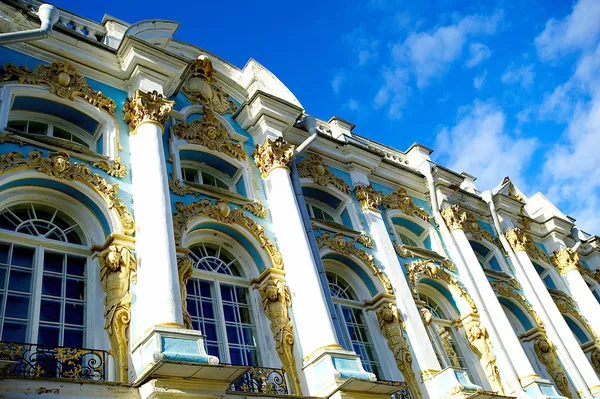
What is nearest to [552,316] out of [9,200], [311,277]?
[311,277]

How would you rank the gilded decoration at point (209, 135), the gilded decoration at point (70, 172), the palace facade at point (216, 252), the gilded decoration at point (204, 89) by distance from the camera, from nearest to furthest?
the palace facade at point (216, 252), the gilded decoration at point (70, 172), the gilded decoration at point (209, 135), the gilded decoration at point (204, 89)

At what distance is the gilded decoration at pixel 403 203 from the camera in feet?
52.6

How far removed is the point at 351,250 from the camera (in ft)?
43.7

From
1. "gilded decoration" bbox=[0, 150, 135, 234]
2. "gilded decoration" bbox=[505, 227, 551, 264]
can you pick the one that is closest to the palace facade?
"gilded decoration" bbox=[0, 150, 135, 234]

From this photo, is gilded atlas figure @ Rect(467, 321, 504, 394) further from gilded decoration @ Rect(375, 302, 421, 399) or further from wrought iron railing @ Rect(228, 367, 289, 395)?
wrought iron railing @ Rect(228, 367, 289, 395)

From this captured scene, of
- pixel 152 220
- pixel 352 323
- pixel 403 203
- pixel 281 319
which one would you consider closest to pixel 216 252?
pixel 281 319

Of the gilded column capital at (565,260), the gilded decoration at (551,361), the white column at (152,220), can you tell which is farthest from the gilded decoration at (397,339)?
the gilded column capital at (565,260)

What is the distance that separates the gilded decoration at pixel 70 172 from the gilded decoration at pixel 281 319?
9.01ft

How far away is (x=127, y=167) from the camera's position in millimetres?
10688

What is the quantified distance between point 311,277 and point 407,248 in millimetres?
4626

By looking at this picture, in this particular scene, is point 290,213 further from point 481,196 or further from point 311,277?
point 481,196

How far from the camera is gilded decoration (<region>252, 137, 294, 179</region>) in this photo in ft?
42.4

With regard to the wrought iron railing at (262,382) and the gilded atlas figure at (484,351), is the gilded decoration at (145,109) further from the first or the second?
the gilded atlas figure at (484,351)

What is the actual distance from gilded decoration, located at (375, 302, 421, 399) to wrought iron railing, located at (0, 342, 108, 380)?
20.1ft
